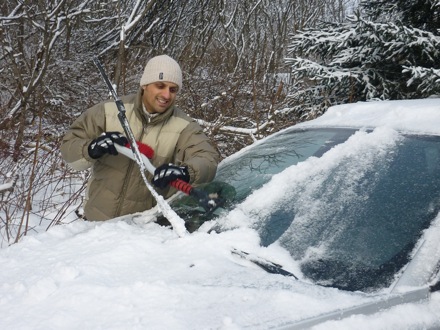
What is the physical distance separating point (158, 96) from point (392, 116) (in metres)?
1.28

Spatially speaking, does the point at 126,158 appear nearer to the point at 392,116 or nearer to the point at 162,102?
the point at 162,102

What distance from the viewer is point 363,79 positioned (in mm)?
6020

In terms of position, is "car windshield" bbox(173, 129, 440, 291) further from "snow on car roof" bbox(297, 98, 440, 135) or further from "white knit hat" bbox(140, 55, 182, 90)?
"white knit hat" bbox(140, 55, 182, 90)

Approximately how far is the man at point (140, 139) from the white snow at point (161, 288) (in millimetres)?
534

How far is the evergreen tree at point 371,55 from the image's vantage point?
18.4 feet

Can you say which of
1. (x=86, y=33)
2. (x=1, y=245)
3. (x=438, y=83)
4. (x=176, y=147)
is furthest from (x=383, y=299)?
(x=86, y=33)

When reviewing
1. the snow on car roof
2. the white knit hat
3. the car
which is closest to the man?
the white knit hat

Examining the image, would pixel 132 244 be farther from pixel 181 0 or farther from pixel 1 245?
pixel 181 0

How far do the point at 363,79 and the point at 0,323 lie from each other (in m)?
5.63

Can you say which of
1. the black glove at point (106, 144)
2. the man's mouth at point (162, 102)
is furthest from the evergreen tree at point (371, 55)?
the black glove at point (106, 144)

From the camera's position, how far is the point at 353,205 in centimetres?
175

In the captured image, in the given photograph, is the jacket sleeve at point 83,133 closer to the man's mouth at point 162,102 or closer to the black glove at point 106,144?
the black glove at point 106,144

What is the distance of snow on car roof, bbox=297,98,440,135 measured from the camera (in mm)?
2091

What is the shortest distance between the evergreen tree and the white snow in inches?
160
